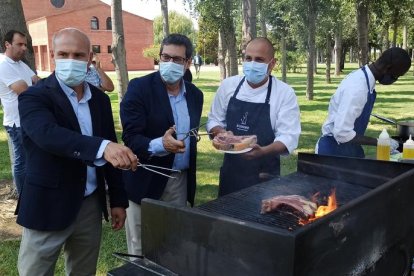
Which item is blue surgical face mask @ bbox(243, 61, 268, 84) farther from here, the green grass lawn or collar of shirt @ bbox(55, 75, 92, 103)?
the green grass lawn

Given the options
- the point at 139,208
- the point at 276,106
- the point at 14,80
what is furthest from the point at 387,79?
the point at 14,80

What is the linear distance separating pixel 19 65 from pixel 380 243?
13.5 ft

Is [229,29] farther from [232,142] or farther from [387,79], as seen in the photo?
[232,142]

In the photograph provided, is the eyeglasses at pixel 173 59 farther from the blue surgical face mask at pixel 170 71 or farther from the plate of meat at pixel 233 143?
the plate of meat at pixel 233 143

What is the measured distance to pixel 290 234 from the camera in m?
1.71

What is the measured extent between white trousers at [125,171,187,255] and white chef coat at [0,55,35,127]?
242 centimetres

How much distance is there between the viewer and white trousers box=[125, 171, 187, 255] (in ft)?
9.67

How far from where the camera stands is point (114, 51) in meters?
7.88

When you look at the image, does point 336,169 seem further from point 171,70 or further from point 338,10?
point 338,10

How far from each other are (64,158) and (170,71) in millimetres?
916

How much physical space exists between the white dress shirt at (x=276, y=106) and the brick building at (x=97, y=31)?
136 ft

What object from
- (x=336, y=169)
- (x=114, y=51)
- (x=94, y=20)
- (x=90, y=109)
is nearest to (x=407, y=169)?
(x=336, y=169)

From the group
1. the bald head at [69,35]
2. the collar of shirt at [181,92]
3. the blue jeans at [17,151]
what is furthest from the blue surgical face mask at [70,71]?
the blue jeans at [17,151]

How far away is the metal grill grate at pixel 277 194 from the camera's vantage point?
2.39m
